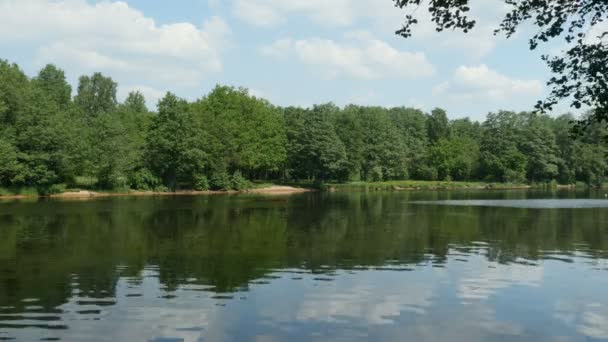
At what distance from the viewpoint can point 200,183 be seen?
3430 inches

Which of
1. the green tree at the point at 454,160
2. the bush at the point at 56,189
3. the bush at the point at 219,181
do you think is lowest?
the bush at the point at 56,189

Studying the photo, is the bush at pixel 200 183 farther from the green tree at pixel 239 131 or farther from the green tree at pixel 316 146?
the green tree at pixel 316 146

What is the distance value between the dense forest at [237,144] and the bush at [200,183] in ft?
0.52

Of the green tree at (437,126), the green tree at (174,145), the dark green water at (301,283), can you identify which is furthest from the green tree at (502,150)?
the dark green water at (301,283)

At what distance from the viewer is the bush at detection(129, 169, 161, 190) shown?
81.1 metres

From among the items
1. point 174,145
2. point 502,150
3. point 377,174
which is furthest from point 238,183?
point 502,150

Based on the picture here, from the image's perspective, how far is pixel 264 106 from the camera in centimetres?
10450

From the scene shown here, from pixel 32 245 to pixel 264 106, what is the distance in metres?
79.3

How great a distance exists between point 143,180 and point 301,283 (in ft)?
221

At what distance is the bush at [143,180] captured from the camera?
8106cm

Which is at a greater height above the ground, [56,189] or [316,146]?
[316,146]

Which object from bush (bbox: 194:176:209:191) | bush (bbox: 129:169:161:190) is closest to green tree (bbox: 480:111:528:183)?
bush (bbox: 194:176:209:191)

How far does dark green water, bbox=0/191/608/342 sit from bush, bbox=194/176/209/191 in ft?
165

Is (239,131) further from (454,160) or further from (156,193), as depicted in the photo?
(454,160)
